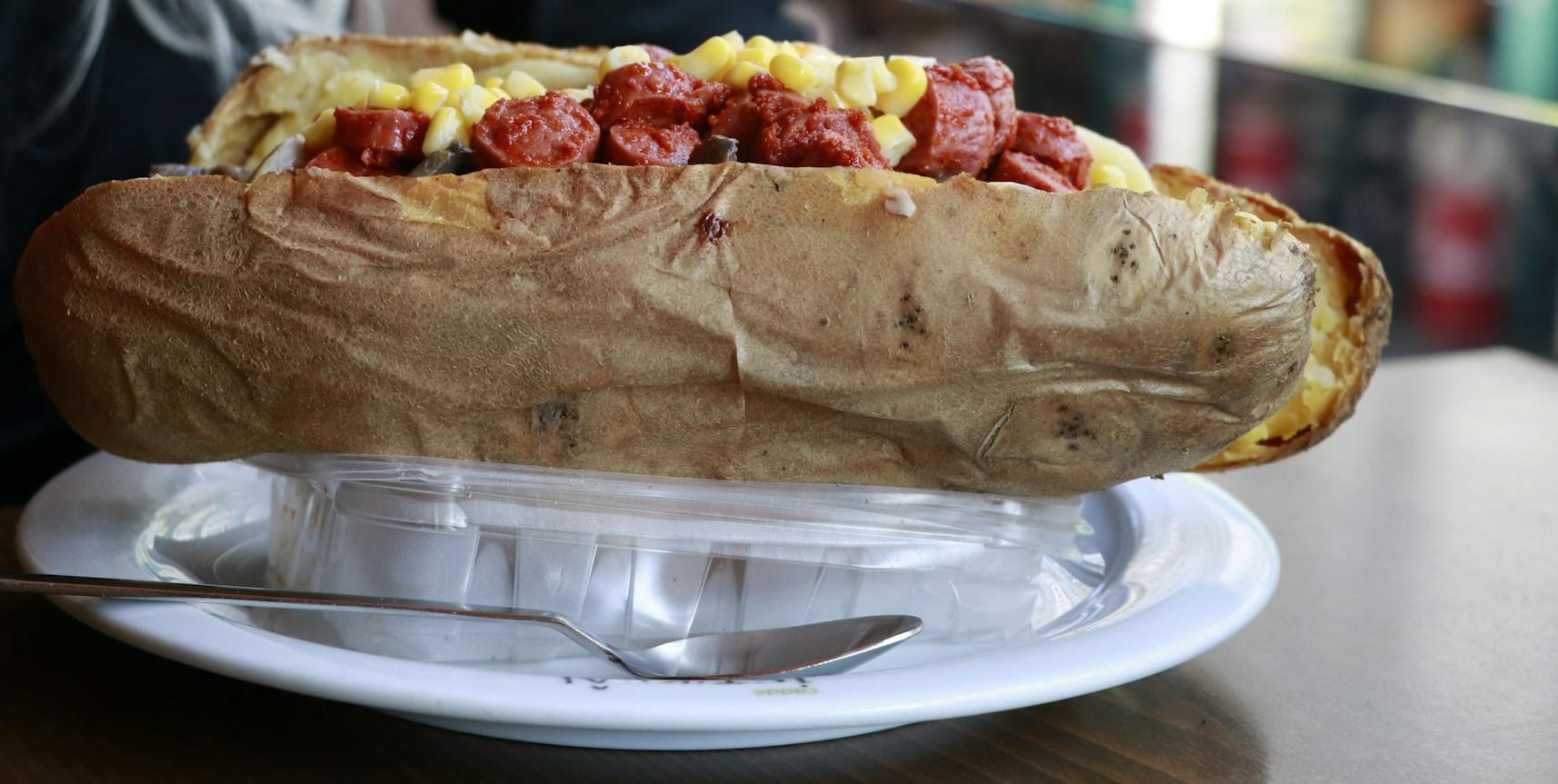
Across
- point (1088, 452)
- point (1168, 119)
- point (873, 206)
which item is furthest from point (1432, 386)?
point (1168, 119)

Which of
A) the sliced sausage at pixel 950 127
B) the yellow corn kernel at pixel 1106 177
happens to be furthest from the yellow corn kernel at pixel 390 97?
the yellow corn kernel at pixel 1106 177

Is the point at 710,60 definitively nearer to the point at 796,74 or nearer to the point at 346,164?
the point at 796,74

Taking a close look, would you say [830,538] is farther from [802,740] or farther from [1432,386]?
[1432,386]

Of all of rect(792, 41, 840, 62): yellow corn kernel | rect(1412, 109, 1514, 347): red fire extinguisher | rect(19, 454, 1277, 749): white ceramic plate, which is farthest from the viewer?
rect(1412, 109, 1514, 347): red fire extinguisher

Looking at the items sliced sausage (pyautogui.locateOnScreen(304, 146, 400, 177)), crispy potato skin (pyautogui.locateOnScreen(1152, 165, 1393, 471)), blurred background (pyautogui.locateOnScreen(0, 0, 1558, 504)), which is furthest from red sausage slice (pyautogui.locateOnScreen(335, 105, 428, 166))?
blurred background (pyautogui.locateOnScreen(0, 0, 1558, 504))

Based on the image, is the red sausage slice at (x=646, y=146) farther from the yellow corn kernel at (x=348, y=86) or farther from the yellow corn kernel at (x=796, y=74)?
the yellow corn kernel at (x=348, y=86)

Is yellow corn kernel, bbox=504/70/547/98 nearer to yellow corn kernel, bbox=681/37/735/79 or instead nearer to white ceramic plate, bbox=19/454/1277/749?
yellow corn kernel, bbox=681/37/735/79

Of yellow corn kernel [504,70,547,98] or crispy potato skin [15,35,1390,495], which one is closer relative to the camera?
crispy potato skin [15,35,1390,495]

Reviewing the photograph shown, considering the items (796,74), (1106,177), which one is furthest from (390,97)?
(1106,177)
